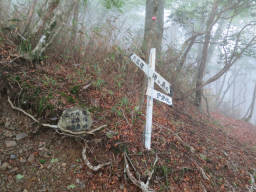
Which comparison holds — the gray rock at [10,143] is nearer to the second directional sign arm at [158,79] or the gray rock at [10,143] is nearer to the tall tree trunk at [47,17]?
the second directional sign arm at [158,79]

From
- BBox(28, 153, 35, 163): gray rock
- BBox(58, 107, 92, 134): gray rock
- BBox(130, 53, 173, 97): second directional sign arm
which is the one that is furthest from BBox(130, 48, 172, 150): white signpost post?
BBox(28, 153, 35, 163): gray rock

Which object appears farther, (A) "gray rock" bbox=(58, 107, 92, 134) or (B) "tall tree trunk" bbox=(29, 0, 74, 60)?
(B) "tall tree trunk" bbox=(29, 0, 74, 60)

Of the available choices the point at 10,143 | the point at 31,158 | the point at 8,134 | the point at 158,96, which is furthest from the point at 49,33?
the point at 158,96

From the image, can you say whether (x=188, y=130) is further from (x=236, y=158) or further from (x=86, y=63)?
(x=86, y=63)

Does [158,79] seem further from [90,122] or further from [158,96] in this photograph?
[90,122]

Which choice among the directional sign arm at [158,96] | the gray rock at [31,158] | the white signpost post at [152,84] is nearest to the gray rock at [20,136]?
the gray rock at [31,158]

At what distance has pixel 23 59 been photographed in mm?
3365

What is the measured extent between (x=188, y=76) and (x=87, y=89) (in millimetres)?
4250

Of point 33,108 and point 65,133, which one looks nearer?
point 65,133

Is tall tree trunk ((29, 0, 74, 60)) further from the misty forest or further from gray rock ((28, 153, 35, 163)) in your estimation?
gray rock ((28, 153, 35, 163))

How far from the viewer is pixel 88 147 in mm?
2643

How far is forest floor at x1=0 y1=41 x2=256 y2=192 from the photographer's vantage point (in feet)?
7.77

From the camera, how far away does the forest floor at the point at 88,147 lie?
2.37 meters

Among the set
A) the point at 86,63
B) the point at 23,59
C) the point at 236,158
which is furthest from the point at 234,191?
the point at 23,59
